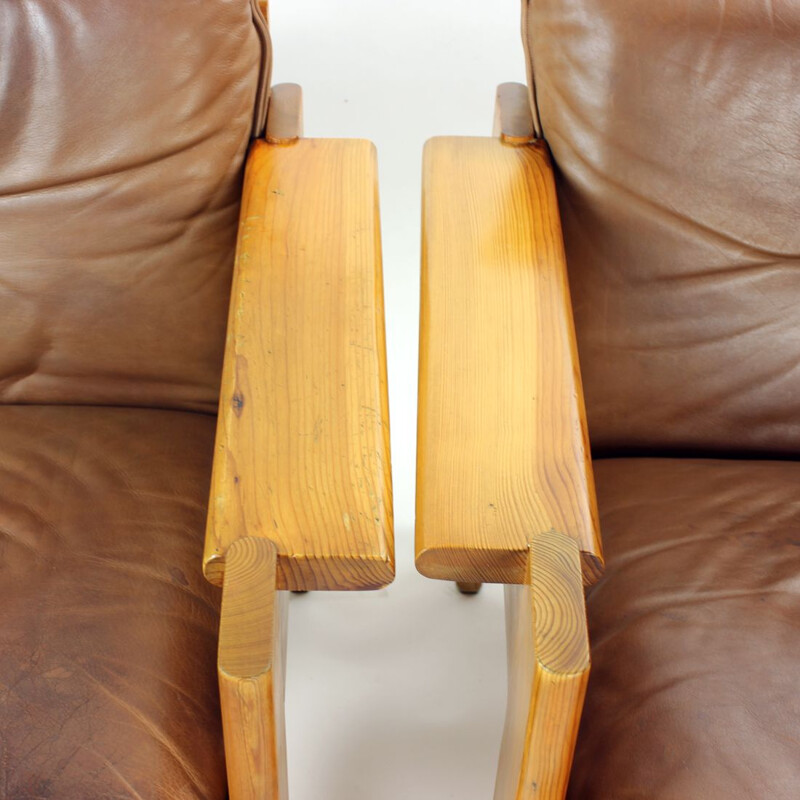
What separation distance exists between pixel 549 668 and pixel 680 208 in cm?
47

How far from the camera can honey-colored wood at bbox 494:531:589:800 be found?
0.61 meters

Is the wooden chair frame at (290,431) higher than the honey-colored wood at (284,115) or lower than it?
lower

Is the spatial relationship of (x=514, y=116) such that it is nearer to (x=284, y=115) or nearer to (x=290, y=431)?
(x=284, y=115)

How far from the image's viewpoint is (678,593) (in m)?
0.80

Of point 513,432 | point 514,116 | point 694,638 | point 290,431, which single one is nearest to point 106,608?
point 290,431

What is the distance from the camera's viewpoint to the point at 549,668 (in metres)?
0.60

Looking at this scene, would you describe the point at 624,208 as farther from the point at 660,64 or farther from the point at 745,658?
the point at 745,658

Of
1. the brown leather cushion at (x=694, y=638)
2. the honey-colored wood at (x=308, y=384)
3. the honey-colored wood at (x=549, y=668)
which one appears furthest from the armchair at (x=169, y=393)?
the brown leather cushion at (x=694, y=638)

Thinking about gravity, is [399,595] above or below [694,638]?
below

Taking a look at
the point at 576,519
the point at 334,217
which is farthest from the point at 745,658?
the point at 334,217

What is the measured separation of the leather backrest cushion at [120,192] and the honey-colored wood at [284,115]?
3cm

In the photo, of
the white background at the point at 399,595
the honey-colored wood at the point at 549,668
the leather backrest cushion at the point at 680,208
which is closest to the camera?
the honey-colored wood at the point at 549,668

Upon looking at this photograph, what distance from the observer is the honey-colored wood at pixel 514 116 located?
93 cm

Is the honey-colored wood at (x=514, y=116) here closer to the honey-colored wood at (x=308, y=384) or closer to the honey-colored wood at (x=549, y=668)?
the honey-colored wood at (x=308, y=384)
